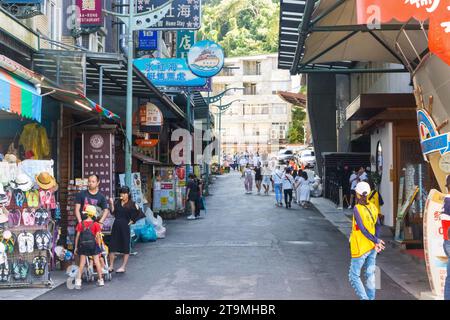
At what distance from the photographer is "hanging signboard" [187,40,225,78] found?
1847cm

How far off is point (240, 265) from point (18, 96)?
5230 millimetres

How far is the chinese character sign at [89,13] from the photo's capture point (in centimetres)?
1805

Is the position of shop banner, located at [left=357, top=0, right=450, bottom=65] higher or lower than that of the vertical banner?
higher

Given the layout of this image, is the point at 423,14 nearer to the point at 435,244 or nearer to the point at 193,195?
the point at 435,244

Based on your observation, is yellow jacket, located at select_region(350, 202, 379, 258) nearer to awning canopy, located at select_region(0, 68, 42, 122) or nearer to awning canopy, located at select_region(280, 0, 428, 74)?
awning canopy, located at select_region(280, 0, 428, 74)

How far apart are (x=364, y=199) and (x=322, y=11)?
446cm

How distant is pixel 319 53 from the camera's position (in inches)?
555

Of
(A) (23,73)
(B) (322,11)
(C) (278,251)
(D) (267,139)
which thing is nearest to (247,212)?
(C) (278,251)

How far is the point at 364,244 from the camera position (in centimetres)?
798

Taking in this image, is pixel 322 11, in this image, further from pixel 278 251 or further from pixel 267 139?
pixel 267 139

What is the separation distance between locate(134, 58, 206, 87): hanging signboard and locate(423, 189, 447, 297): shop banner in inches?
453

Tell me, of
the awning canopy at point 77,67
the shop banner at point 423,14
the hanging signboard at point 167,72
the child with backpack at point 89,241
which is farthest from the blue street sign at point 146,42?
the shop banner at point 423,14

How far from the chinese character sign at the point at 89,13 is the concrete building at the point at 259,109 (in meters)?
63.7

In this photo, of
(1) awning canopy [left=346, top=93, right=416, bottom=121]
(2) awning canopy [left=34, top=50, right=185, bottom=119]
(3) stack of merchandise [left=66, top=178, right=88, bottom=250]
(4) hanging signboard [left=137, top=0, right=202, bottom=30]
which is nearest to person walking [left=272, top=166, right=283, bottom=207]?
(4) hanging signboard [left=137, top=0, right=202, bottom=30]
